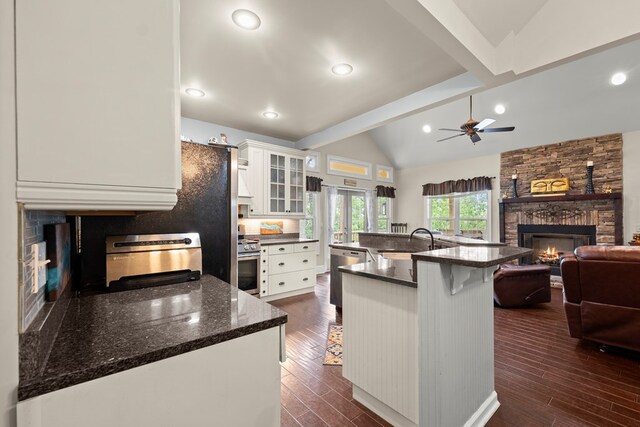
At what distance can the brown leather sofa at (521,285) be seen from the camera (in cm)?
373

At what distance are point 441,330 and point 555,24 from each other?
275cm

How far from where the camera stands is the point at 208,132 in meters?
4.46

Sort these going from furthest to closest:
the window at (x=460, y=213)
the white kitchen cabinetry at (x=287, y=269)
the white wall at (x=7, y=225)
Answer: the window at (x=460, y=213) < the white kitchen cabinetry at (x=287, y=269) < the white wall at (x=7, y=225)

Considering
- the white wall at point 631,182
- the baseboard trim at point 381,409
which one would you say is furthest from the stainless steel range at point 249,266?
the white wall at point 631,182

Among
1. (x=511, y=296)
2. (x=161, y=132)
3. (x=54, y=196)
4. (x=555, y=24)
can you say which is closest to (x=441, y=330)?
(x=161, y=132)

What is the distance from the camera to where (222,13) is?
2.09 metres

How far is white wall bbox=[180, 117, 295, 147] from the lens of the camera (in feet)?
14.0

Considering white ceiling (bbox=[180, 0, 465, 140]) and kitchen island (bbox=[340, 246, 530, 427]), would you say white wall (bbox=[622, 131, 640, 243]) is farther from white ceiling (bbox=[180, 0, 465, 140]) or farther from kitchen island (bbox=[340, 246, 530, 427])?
kitchen island (bbox=[340, 246, 530, 427])

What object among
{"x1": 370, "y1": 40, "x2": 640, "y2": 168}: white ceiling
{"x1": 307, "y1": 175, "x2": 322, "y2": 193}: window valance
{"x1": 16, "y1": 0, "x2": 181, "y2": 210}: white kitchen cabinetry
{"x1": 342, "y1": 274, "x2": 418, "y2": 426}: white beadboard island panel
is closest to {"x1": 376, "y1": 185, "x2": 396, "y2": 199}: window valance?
{"x1": 370, "y1": 40, "x2": 640, "y2": 168}: white ceiling

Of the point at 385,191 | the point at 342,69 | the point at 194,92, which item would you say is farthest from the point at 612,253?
the point at 385,191

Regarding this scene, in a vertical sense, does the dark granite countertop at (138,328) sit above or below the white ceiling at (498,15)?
below

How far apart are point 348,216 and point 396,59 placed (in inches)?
169

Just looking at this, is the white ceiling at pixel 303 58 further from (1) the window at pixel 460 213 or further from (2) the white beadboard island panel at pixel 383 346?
(1) the window at pixel 460 213

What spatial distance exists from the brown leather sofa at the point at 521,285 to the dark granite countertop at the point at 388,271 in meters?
2.57
